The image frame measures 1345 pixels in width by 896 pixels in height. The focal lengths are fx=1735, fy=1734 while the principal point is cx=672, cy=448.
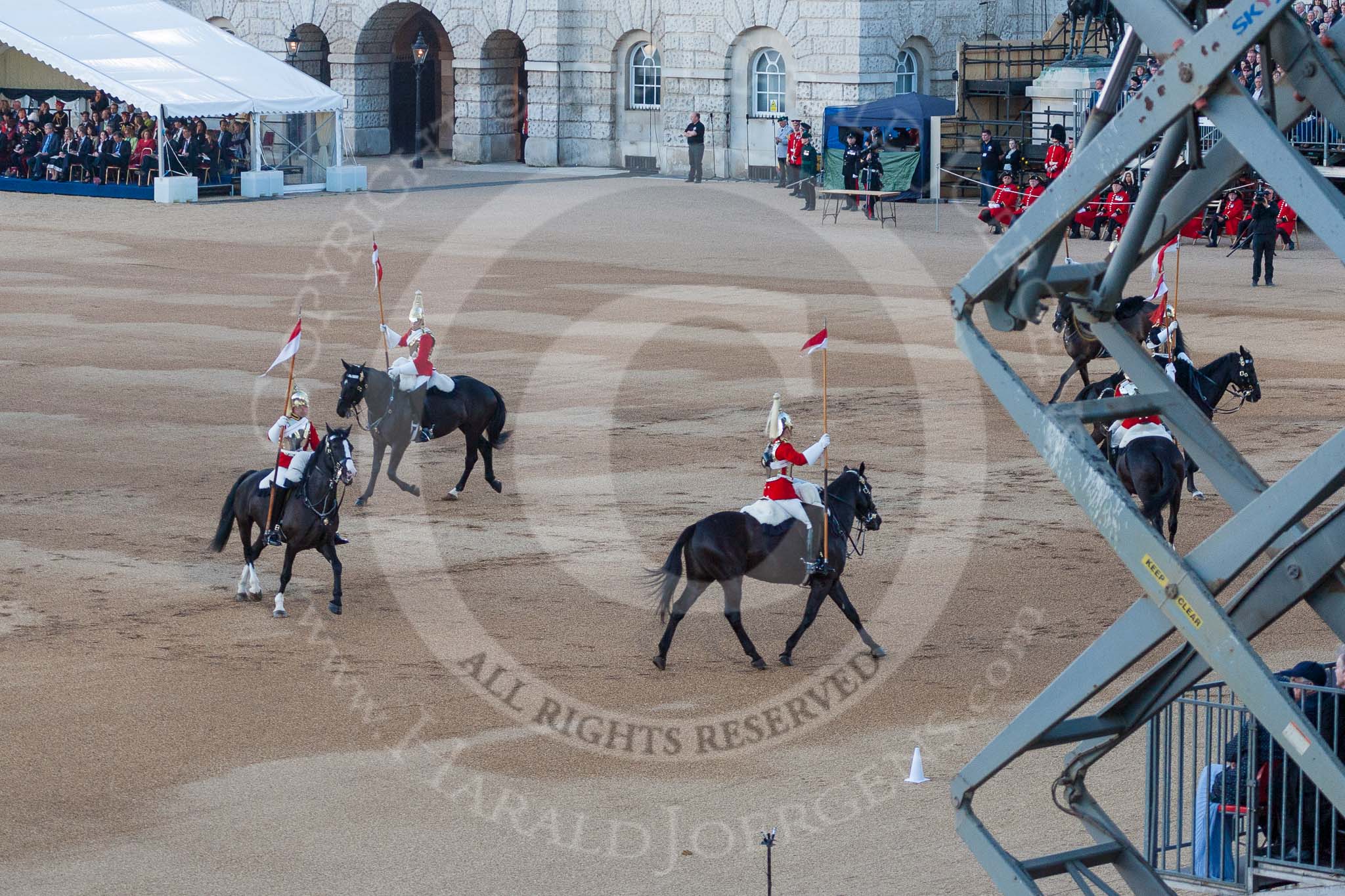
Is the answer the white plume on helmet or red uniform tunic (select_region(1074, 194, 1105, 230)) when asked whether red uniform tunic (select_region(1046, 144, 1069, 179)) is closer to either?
red uniform tunic (select_region(1074, 194, 1105, 230))

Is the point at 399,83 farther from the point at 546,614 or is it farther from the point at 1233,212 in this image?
the point at 546,614

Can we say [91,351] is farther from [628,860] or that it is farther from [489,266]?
[628,860]

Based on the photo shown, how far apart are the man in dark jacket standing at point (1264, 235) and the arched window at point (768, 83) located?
19697 millimetres

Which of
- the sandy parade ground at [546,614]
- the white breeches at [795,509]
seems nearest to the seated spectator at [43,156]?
the sandy parade ground at [546,614]

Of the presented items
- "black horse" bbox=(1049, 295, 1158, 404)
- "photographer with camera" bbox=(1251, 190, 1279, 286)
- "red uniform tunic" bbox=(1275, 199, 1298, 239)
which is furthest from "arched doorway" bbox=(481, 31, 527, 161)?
"black horse" bbox=(1049, 295, 1158, 404)

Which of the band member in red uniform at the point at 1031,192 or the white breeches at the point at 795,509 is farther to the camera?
the band member in red uniform at the point at 1031,192

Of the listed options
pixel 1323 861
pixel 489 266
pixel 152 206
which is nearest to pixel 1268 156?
pixel 1323 861

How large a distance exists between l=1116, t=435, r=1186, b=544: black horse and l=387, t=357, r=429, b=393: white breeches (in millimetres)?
6755

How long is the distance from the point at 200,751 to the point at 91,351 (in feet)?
50.3

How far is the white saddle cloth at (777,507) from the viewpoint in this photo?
38.9ft

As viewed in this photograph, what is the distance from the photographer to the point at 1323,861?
6996 mm

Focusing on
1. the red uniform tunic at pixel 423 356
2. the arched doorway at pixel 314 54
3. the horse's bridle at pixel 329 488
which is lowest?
the horse's bridle at pixel 329 488

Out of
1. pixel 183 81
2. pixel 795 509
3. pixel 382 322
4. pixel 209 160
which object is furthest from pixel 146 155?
pixel 795 509

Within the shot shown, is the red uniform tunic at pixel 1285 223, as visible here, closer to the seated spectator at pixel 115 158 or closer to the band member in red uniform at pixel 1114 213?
the band member in red uniform at pixel 1114 213
